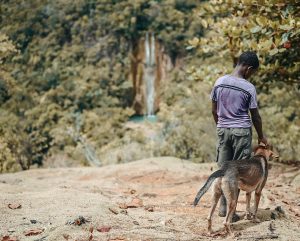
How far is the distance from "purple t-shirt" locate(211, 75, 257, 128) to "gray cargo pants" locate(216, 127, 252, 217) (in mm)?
63

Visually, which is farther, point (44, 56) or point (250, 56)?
point (44, 56)

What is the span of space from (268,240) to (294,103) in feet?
50.0

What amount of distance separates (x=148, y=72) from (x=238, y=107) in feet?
170

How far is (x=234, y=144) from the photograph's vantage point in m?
4.61

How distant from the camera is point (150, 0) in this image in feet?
189

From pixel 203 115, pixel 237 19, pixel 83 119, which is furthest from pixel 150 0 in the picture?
pixel 237 19

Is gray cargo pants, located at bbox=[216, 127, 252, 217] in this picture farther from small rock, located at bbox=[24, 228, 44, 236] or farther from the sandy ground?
small rock, located at bbox=[24, 228, 44, 236]

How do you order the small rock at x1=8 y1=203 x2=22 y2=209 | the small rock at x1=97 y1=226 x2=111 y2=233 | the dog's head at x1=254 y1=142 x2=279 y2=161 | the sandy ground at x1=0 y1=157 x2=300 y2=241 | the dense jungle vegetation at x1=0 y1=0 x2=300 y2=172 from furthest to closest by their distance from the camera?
the dense jungle vegetation at x1=0 y1=0 x2=300 y2=172, the small rock at x1=8 y1=203 x2=22 y2=209, the dog's head at x1=254 y1=142 x2=279 y2=161, the small rock at x1=97 y1=226 x2=111 y2=233, the sandy ground at x1=0 y1=157 x2=300 y2=241

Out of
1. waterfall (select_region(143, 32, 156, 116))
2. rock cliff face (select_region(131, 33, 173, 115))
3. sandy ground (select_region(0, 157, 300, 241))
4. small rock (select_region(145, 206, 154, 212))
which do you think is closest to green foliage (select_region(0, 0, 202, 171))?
rock cliff face (select_region(131, 33, 173, 115))

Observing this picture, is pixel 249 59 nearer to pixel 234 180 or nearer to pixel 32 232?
pixel 234 180

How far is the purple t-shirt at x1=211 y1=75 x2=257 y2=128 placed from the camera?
443cm

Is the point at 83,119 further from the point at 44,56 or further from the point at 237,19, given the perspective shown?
the point at 237,19

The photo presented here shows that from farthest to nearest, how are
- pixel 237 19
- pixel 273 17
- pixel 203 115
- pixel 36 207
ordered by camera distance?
1. pixel 203 115
2. pixel 237 19
3. pixel 273 17
4. pixel 36 207

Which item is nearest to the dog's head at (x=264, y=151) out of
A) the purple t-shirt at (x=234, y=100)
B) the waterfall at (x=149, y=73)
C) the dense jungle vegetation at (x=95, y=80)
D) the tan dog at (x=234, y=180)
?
the tan dog at (x=234, y=180)
